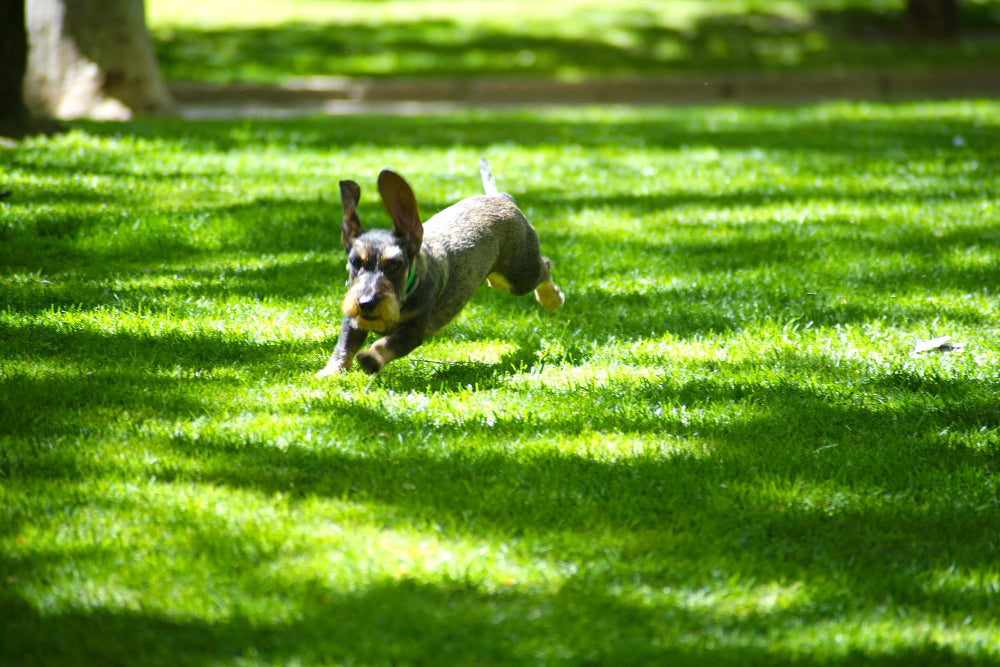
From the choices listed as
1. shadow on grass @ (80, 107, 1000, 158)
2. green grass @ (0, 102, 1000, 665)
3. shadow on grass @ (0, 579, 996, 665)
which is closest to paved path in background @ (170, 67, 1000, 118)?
shadow on grass @ (80, 107, 1000, 158)

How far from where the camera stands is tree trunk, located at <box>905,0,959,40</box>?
21.6 meters

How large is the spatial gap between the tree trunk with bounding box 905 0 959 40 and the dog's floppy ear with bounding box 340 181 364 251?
64.8 ft

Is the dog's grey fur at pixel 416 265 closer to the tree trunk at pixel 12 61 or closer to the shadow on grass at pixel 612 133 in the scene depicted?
the shadow on grass at pixel 612 133

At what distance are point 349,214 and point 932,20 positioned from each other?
20.0 meters

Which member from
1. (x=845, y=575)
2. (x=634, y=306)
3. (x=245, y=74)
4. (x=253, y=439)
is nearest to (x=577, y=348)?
(x=634, y=306)

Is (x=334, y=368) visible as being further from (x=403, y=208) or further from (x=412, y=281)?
(x=403, y=208)

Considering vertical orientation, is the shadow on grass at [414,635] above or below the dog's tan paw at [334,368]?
below

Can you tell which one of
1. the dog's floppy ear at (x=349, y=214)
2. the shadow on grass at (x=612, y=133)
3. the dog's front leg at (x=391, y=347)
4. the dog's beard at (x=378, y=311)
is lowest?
the dog's front leg at (x=391, y=347)

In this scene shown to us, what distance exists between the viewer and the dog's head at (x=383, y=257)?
4.50m

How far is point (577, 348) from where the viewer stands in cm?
566

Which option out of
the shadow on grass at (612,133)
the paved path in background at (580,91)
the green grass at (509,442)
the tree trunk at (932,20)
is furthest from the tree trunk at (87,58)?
the tree trunk at (932,20)

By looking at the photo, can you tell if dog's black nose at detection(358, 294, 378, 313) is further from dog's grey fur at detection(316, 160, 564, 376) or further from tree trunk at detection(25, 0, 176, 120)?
tree trunk at detection(25, 0, 176, 120)

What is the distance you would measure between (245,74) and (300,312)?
13.0 meters

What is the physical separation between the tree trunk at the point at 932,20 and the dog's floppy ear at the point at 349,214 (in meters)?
19.7
